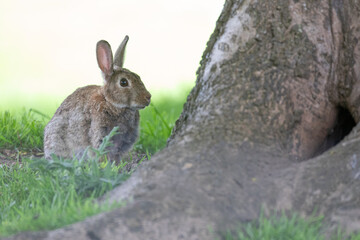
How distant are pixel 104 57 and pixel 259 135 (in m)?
2.40

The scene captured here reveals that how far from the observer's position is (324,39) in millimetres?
3650

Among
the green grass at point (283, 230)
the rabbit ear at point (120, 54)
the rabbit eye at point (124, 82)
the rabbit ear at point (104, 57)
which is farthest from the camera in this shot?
the rabbit ear at point (120, 54)

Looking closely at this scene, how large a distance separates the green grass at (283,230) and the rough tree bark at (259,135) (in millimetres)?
57

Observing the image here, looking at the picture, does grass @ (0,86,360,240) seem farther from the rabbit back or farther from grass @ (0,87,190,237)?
the rabbit back

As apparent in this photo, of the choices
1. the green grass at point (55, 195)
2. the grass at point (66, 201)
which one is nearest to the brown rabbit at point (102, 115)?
the grass at point (66, 201)

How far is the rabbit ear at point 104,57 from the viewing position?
528cm

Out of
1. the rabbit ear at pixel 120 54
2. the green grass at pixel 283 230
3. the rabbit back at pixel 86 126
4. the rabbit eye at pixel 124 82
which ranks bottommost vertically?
the rabbit back at pixel 86 126

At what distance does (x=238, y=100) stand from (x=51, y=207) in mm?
1208

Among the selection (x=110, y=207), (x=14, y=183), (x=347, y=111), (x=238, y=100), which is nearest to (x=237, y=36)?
(x=238, y=100)

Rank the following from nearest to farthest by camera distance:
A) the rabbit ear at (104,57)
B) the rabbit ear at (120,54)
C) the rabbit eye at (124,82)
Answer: the rabbit ear at (104,57) < the rabbit eye at (124,82) < the rabbit ear at (120,54)

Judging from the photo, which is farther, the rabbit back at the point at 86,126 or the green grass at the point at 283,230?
the rabbit back at the point at 86,126

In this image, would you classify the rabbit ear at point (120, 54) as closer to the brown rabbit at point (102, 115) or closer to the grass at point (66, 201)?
the brown rabbit at point (102, 115)

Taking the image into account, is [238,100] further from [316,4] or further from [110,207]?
[110,207]

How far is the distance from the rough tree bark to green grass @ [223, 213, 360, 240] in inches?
2.2
